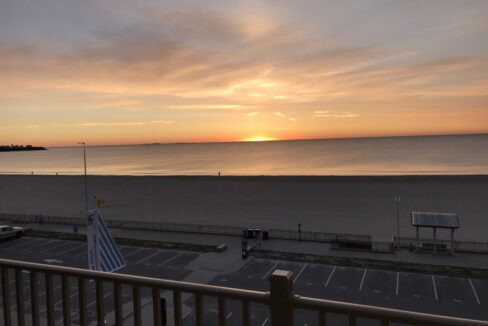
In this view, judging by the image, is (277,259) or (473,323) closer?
(473,323)

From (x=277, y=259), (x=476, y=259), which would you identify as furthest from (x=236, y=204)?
(x=476, y=259)

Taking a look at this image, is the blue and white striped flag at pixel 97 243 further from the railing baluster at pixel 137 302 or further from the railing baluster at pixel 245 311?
the railing baluster at pixel 245 311

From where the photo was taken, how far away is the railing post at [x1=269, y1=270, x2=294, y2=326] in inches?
104

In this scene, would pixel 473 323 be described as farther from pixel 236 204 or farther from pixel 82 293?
pixel 236 204

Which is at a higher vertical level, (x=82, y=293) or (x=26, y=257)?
(x=82, y=293)

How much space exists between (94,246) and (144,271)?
5.36 m

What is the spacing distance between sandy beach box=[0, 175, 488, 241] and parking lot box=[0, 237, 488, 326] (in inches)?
390

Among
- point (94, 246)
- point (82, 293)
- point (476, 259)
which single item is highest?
point (82, 293)

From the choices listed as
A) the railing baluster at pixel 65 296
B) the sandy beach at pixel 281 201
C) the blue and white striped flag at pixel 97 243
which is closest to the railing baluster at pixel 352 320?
the railing baluster at pixel 65 296

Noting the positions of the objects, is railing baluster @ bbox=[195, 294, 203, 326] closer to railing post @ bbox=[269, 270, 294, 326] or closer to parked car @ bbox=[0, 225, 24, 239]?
railing post @ bbox=[269, 270, 294, 326]

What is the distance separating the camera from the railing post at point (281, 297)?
2.63 m

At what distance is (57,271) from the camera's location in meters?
3.48

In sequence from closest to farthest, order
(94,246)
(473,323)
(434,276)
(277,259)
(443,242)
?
(473,323) < (94,246) < (434,276) < (277,259) < (443,242)

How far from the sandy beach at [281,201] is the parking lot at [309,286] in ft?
32.5
